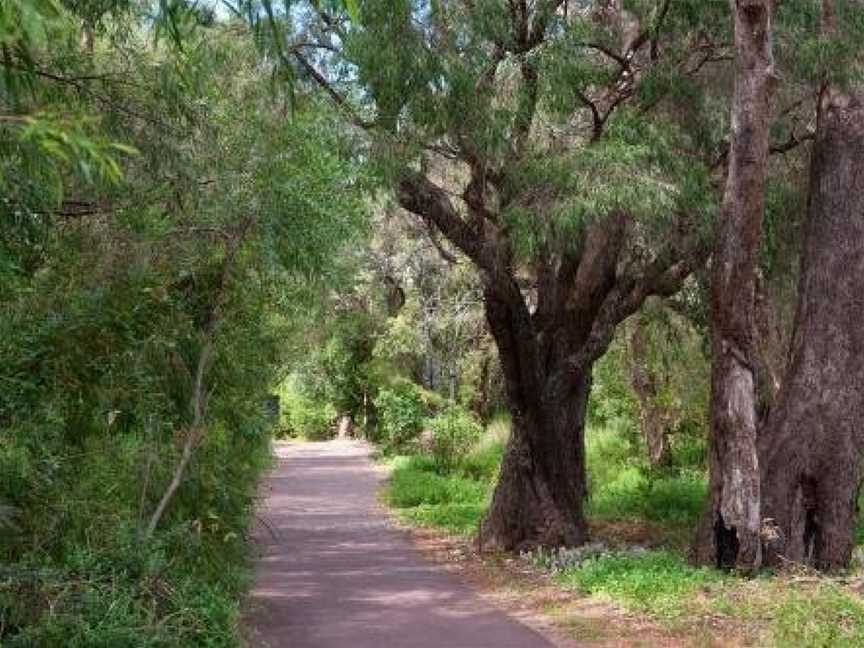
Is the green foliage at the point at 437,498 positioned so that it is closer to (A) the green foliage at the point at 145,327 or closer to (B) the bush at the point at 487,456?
(B) the bush at the point at 487,456

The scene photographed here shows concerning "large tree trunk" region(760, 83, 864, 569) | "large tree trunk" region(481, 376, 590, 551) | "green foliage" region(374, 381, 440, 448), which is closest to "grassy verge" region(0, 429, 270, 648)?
"large tree trunk" region(481, 376, 590, 551)

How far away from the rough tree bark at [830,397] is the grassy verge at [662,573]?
106 centimetres

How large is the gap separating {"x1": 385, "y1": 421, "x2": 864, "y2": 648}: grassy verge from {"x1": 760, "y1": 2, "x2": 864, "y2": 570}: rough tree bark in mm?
1064

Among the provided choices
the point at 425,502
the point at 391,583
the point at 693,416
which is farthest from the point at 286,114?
the point at 693,416

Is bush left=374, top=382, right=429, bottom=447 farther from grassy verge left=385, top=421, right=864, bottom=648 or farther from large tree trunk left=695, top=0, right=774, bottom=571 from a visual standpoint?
large tree trunk left=695, top=0, right=774, bottom=571

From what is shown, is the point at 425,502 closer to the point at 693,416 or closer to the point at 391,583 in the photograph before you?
the point at 693,416

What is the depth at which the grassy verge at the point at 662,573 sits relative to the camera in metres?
9.30

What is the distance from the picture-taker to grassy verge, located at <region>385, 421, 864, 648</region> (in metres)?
9.30

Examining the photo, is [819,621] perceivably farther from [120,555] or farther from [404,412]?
[404,412]

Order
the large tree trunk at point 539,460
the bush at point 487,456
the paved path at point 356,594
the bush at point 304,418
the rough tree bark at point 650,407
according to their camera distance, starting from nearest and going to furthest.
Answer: the paved path at point 356,594 → the large tree trunk at point 539,460 → the rough tree bark at point 650,407 → the bush at point 487,456 → the bush at point 304,418

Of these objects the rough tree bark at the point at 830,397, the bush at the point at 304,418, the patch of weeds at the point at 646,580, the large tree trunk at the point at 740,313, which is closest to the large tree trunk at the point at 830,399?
the rough tree bark at the point at 830,397

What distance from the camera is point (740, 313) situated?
12.3 metres

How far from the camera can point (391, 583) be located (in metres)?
13.4

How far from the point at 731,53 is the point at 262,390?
23.1 ft
